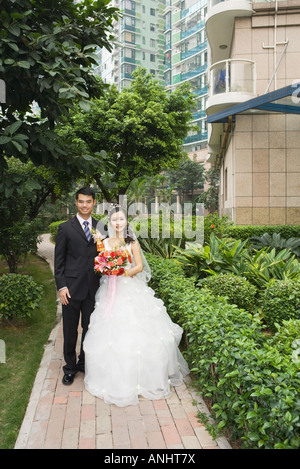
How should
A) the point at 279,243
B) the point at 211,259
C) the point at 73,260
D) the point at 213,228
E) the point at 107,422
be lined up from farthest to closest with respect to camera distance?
the point at 213,228 → the point at 279,243 → the point at 211,259 → the point at 73,260 → the point at 107,422

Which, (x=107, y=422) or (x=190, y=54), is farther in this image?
(x=190, y=54)

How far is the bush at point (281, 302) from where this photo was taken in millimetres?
4922

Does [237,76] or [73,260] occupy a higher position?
[237,76]

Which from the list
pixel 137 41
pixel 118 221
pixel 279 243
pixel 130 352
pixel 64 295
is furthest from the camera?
pixel 137 41

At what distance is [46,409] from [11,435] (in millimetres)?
419

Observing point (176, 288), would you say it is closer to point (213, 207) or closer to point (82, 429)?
point (82, 429)

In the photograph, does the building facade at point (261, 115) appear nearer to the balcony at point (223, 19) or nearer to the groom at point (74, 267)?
the balcony at point (223, 19)

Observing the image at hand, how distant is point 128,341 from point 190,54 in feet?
200

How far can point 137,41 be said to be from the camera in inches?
2685

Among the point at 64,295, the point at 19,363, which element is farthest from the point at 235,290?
the point at 19,363

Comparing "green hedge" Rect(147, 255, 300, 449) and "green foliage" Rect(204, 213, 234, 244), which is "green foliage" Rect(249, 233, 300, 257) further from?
"green hedge" Rect(147, 255, 300, 449)

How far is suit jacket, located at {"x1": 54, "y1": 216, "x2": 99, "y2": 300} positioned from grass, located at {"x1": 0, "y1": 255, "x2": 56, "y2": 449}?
1250 millimetres

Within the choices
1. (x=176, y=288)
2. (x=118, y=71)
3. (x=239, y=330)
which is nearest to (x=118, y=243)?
(x=176, y=288)

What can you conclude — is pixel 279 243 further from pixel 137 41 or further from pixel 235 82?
pixel 137 41
